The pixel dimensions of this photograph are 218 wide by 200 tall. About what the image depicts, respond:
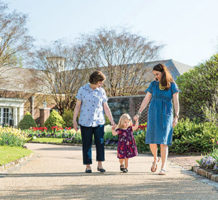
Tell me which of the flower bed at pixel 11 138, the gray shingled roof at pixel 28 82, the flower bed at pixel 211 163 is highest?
the gray shingled roof at pixel 28 82

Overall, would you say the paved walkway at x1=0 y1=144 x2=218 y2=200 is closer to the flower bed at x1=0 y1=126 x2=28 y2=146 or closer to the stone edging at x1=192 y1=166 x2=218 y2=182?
the stone edging at x1=192 y1=166 x2=218 y2=182

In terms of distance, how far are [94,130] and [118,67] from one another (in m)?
19.1

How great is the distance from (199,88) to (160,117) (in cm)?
831

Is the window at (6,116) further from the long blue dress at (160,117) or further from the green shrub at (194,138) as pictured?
the long blue dress at (160,117)

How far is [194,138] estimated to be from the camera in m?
8.88

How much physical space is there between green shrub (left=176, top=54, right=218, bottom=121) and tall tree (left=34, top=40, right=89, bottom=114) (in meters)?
12.2

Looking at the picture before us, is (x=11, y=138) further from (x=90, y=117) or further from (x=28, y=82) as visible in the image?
(x=28, y=82)

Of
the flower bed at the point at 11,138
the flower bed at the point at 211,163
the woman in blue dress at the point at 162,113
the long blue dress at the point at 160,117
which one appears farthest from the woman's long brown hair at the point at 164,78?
the flower bed at the point at 11,138

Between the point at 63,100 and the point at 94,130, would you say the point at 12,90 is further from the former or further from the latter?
the point at 94,130

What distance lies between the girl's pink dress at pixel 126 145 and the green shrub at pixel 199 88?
746cm

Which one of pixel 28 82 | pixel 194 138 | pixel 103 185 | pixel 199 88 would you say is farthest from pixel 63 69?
pixel 103 185

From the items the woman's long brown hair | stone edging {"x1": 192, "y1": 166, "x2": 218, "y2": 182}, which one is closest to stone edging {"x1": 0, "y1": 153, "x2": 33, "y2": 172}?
the woman's long brown hair

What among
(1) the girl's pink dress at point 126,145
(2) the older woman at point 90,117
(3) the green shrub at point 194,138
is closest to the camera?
(2) the older woman at point 90,117

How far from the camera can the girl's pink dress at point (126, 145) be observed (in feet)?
18.6
